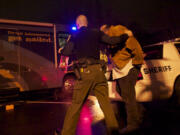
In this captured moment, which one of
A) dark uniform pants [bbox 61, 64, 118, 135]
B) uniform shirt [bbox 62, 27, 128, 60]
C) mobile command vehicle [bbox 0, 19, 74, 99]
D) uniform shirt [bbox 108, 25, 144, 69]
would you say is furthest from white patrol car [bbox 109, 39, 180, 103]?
mobile command vehicle [bbox 0, 19, 74, 99]

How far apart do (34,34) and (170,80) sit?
198 inches

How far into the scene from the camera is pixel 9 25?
6770 mm

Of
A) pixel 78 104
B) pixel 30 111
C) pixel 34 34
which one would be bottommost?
pixel 30 111

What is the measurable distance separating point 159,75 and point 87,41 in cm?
246

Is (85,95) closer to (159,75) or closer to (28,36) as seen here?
(159,75)

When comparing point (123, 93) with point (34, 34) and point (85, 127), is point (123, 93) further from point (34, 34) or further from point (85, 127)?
point (34, 34)

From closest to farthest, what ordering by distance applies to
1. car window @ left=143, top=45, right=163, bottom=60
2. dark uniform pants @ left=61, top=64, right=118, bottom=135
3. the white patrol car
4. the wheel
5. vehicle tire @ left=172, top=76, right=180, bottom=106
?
dark uniform pants @ left=61, top=64, right=118, bottom=135 < the white patrol car < vehicle tire @ left=172, top=76, right=180, bottom=106 < car window @ left=143, top=45, right=163, bottom=60 < the wheel

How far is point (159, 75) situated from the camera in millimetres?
4578

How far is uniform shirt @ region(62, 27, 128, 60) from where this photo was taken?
2.88 m

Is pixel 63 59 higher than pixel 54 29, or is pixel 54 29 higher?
pixel 54 29

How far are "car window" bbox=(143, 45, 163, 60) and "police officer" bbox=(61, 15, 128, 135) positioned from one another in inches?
88.6

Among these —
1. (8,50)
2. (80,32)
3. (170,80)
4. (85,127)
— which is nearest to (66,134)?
(85,127)

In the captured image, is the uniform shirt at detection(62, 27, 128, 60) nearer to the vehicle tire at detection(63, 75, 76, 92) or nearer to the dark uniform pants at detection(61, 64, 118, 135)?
the dark uniform pants at detection(61, 64, 118, 135)

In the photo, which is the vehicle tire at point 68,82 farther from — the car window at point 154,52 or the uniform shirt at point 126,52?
the uniform shirt at point 126,52
